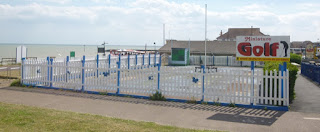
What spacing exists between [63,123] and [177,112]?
3583 mm

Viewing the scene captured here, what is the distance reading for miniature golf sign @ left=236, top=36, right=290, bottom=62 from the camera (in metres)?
10.8

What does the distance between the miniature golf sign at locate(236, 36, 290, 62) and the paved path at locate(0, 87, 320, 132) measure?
227 cm

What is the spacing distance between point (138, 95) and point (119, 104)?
1416mm

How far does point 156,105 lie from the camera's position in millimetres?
10492

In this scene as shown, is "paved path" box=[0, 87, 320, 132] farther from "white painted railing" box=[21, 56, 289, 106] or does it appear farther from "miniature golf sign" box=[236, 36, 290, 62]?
"miniature golf sign" box=[236, 36, 290, 62]

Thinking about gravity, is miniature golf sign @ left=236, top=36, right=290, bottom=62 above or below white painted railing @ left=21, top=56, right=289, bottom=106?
above

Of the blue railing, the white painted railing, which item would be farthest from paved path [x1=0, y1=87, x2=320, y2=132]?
the blue railing

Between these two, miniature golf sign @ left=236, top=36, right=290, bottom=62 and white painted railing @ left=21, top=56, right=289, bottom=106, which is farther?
miniature golf sign @ left=236, top=36, right=290, bottom=62

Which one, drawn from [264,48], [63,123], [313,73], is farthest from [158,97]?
[313,73]

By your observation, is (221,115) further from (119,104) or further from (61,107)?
(61,107)

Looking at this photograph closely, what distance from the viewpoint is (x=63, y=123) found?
24.5 ft

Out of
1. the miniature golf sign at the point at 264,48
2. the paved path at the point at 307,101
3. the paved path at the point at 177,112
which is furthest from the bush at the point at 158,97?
the paved path at the point at 307,101

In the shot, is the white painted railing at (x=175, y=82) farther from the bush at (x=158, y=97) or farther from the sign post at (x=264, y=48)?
the sign post at (x=264, y=48)

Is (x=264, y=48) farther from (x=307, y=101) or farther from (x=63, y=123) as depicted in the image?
(x=63, y=123)
